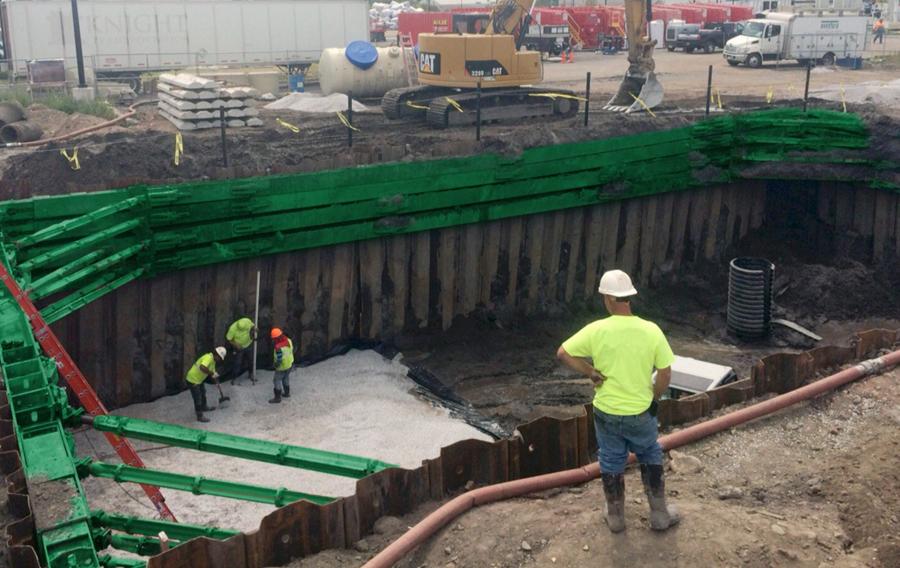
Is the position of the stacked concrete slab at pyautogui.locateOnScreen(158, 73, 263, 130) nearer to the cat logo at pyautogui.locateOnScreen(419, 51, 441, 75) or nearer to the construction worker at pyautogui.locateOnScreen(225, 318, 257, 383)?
the cat logo at pyautogui.locateOnScreen(419, 51, 441, 75)

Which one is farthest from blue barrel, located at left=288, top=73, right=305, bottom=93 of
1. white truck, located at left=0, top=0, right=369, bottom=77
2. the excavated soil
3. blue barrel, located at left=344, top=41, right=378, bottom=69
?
the excavated soil

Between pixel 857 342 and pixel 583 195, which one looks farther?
pixel 583 195

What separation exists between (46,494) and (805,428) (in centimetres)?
615

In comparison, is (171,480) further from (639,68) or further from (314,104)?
(314,104)

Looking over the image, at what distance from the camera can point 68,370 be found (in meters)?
10.2

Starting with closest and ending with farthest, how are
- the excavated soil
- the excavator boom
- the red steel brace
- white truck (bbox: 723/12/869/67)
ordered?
the excavated soil, the red steel brace, the excavator boom, white truck (bbox: 723/12/869/67)

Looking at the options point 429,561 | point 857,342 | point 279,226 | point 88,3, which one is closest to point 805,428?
point 857,342

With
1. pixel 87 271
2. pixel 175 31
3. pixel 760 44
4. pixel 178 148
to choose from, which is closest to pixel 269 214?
pixel 87 271

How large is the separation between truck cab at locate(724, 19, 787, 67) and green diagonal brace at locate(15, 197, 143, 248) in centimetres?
3231

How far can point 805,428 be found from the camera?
28.3 ft

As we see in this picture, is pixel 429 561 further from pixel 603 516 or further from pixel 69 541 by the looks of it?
pixel 69 541

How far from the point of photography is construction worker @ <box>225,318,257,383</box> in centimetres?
1394

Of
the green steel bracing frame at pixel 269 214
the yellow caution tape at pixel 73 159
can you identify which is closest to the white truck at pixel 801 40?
the green steel bracing frame at pixel 269 214

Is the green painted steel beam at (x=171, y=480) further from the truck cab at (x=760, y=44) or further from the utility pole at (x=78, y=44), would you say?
the truck cab at (x=760, y=44)
